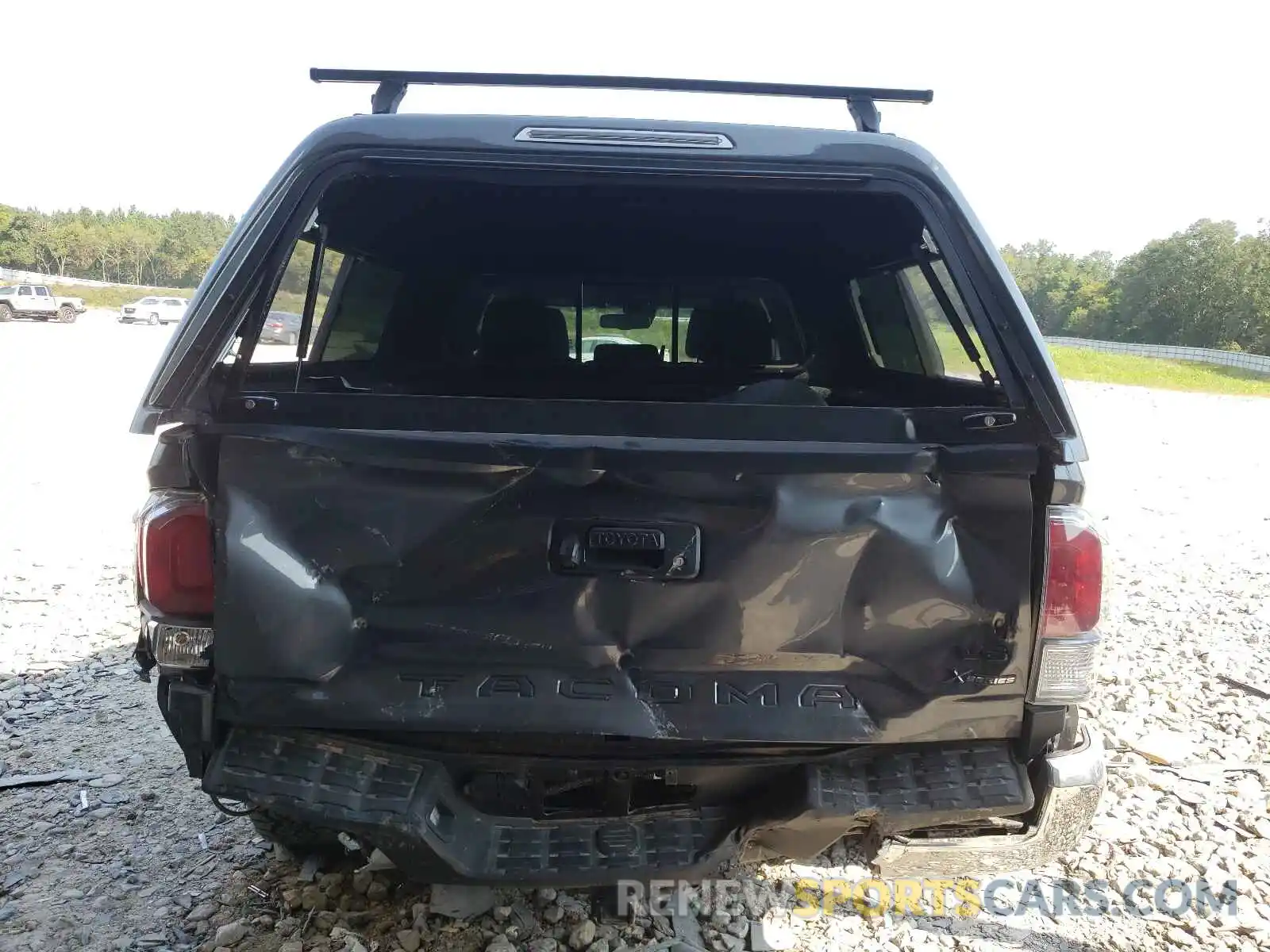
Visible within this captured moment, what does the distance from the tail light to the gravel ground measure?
0.30ft

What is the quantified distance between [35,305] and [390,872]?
37.8 m

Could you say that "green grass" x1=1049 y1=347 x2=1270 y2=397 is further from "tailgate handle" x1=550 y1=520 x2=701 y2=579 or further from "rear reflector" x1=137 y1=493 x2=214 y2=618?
"rear reflector" x1=137 y1=493 x2=214 y2=618

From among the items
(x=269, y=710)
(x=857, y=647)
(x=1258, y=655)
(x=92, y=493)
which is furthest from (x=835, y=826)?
(x=92, y=493)

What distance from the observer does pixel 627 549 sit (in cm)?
176

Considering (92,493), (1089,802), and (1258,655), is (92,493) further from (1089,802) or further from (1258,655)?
(1258,655)

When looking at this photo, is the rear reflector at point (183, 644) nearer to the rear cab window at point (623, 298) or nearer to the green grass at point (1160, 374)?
the rear cab window at point (623, 298)

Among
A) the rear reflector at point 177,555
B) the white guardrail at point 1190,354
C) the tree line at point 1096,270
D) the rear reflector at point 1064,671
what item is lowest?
the rear reflector at point 1064,671

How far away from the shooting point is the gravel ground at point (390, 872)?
93.0 inches

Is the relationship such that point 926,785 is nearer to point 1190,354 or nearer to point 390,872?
point 390,872

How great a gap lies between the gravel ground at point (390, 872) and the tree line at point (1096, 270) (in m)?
35.1

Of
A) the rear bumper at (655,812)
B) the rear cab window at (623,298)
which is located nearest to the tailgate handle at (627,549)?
the rear bumper at (655,812)

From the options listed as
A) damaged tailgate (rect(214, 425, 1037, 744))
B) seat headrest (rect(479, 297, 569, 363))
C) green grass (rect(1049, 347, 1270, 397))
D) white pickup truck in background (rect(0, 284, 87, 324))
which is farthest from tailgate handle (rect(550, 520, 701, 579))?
white pickup truck in background (rect(0, 284, 87, 324))

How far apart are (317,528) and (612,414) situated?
2.14 ft

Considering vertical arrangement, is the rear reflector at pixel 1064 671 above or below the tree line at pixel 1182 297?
below
